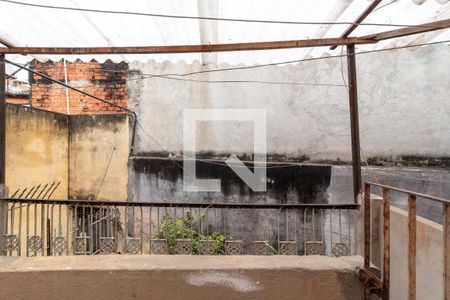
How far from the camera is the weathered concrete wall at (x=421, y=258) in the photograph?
198cm

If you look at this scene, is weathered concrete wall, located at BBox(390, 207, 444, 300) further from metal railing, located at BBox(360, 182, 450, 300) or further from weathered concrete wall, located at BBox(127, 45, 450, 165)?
weathered concrete wall, located at BBox(127, 45, 450, 165)

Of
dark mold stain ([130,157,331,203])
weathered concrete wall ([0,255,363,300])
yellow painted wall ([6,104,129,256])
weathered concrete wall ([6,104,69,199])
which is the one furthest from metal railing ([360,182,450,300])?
weathered concrete wall ([6,104,69,199])

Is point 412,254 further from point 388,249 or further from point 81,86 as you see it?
point 81,86

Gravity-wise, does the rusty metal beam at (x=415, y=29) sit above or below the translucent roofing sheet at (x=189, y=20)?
below

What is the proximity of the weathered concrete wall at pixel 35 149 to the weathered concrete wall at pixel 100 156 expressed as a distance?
0.24 m

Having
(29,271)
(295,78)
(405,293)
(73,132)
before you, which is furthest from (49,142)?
(405,293)

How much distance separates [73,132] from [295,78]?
189 inches

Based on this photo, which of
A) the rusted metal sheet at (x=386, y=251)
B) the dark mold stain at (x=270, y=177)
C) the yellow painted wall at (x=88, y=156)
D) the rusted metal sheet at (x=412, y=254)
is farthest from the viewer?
the yellow painted wall at (x=88, y=156)

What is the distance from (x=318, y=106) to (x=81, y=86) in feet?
16.8

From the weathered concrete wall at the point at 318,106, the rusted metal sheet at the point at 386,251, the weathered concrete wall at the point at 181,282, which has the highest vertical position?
the weathered concrete wall at the point at 318,106

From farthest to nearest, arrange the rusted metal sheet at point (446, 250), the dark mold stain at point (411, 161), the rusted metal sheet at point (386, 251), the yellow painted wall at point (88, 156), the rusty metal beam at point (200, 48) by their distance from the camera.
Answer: the yellow painted wall at point (88, 156) → the dark mold stain at point (411, 161) → the rusty metal beam at point (200, 48) → the rusted metal sheet at point (386, 251) → the rusted metal sheet at point (446, 250)

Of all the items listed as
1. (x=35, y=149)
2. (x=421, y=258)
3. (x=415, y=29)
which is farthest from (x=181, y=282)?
(x=35, y=149)

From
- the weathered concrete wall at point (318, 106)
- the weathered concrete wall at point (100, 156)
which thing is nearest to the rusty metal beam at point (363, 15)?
the weathered concrete wall at point (318, 106)

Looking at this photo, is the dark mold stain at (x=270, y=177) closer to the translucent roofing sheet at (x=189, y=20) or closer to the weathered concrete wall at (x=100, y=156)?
the weathered concrete wall at (x=100, y=156)
